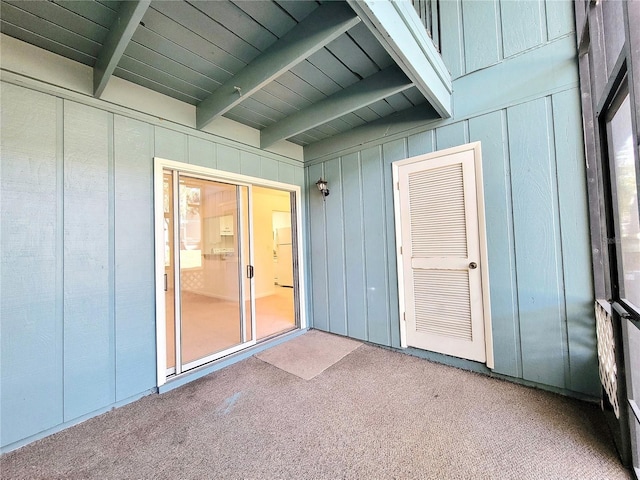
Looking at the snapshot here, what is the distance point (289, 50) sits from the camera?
1792 millimetres

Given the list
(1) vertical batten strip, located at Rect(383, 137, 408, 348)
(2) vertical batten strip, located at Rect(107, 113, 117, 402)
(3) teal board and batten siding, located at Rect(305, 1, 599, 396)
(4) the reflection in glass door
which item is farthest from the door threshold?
(3) teal board and batten siding, located at Rect(305, 1, 599, 396)

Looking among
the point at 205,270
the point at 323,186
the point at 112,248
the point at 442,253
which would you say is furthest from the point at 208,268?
the point at 442,253

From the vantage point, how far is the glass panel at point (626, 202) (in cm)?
132

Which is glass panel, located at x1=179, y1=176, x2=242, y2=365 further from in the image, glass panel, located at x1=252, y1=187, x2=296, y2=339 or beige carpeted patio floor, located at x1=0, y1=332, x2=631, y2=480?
glass panel, located at x1=252, y1=187, x2=296, y2=339

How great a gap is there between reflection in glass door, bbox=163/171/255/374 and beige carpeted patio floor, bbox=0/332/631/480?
1.69 feet

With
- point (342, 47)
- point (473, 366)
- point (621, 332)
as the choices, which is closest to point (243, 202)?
point (342, 47)

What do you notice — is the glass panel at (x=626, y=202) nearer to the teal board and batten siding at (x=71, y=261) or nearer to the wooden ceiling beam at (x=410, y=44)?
the wooden ceiling beam at (x=410, y=44)

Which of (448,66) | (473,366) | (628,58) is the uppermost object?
(448,66)

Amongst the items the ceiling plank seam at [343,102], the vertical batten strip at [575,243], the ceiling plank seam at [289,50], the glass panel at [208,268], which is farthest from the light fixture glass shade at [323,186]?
the vertical batten strip at [575,243]

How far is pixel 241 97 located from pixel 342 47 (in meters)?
0.90

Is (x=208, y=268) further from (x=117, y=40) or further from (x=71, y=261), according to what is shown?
(x=117, y=40)

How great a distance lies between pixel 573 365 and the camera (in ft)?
6.57

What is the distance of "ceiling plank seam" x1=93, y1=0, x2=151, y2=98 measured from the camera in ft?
4.60

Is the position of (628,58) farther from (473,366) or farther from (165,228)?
(165,228)
